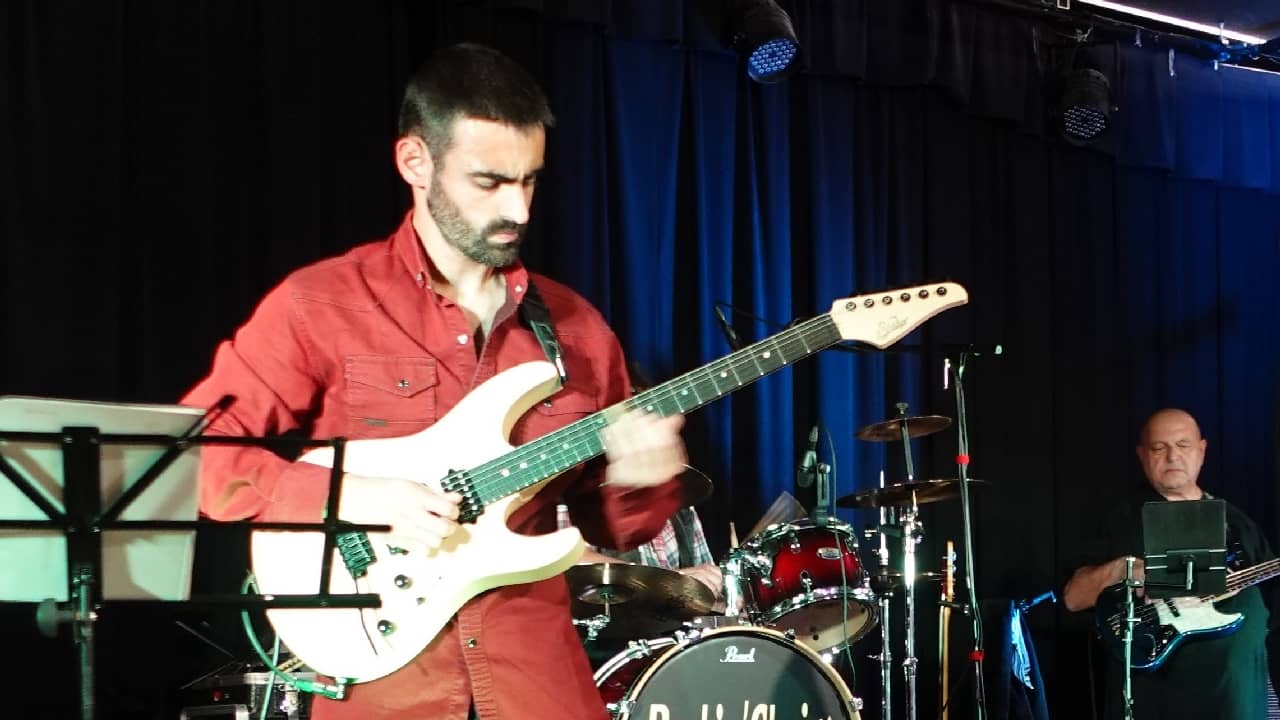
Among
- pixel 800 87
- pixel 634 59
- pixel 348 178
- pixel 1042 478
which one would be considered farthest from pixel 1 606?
pixel 1042 478

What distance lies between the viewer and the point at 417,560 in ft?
8.06

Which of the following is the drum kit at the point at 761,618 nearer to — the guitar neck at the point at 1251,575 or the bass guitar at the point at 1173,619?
the bass guitar at the point at 1173,619

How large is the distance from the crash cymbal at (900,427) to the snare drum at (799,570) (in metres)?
0.52

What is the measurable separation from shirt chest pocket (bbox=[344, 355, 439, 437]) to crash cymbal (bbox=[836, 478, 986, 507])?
305 centimetres

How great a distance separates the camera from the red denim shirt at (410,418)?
2359 mm

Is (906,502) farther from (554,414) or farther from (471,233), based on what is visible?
(471,233)

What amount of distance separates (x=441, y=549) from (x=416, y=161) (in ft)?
2.64

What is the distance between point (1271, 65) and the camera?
779 centimetres

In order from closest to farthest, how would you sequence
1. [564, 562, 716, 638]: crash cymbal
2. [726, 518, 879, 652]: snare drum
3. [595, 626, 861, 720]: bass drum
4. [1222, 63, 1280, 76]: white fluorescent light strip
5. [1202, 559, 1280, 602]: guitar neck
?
[595, 626, 861, 720]: bass drum → [564, 562, 716, 638]: crash cymbal → [726, 518, 879, 652]: snare drum → [1202, 559, 1280, 602]: guitar neck → [1222, 63, 1280, 76]: white fluorescent light strip

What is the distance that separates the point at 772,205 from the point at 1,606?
3756 mm

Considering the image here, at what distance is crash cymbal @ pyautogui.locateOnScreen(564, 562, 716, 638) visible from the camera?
461 cm

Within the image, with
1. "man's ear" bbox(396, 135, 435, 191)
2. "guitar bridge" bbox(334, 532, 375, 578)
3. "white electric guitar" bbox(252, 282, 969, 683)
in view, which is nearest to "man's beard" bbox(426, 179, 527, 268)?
"man's ear" bbox(396, 135, 435, 191)

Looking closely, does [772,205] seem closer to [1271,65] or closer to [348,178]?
[348,178]

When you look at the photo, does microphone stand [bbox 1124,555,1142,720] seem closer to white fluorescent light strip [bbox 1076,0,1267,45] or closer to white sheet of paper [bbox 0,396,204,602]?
white fluorescent light strip [bbox 1076,0,1267,45]
